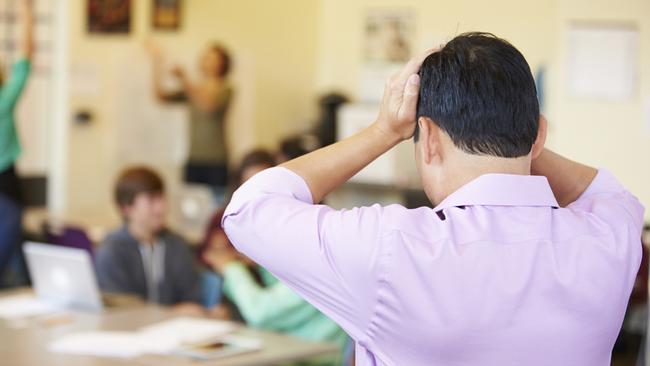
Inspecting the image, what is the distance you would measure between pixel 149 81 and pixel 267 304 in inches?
180

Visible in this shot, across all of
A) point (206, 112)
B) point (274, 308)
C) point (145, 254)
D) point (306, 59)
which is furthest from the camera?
point (306, 59)

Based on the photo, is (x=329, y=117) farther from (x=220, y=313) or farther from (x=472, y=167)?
(x=472, y=167)

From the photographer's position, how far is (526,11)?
8.15 metres

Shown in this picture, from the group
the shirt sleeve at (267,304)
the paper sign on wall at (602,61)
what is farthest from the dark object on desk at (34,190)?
the shirt sleeve at (267,304)

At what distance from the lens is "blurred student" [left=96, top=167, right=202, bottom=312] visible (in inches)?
182

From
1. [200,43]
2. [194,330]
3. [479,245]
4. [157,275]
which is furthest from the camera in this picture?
[200,43]

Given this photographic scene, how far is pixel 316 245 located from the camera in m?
1.38

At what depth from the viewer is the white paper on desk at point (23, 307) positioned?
4035mm

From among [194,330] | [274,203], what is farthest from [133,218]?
[274,203]

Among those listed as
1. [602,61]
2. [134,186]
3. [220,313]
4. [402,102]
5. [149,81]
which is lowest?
[220,313]

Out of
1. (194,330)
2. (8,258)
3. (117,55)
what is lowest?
(8,258)

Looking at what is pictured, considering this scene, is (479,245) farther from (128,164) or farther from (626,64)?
(128,164)

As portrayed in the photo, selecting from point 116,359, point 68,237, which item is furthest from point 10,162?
point 116,359

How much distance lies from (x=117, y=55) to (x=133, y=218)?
3586 mm
